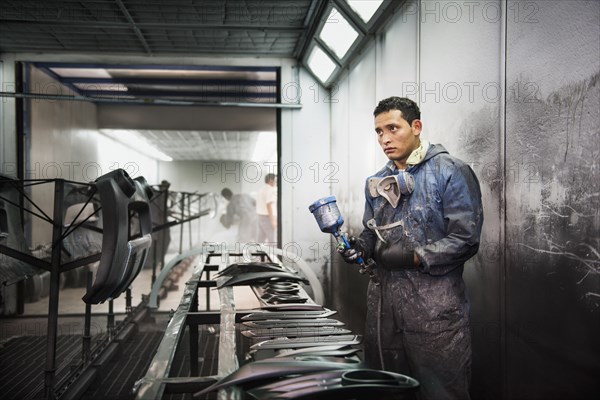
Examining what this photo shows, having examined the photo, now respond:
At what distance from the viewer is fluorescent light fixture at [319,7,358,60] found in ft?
12.1

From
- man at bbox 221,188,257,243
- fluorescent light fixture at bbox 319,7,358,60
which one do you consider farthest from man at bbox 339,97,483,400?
man at bbox 221,188,257,243

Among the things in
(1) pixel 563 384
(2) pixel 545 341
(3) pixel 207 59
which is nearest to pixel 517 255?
(2) pixel 545 341

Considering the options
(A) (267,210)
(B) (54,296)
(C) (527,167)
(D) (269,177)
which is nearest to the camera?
(C) (527,167)

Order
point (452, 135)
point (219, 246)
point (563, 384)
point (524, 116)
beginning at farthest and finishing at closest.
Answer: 1. point (219, 246)
2. point (452, 135)
3. point (524, 116)
4. point (563, 384)

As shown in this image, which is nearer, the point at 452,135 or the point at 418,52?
the point at 452,135

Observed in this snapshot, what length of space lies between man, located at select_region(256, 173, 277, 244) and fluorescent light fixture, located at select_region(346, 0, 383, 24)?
2695 mm

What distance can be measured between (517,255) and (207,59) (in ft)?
14.6

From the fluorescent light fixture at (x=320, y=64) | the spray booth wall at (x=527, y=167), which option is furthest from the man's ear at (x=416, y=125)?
the fluorescent light fixture at (x=320, y=64)

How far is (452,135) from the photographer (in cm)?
240

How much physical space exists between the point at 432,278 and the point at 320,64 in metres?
3.51

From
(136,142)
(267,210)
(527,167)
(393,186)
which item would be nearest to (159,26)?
(267,210)

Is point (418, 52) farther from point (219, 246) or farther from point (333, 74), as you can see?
point (219, 246)

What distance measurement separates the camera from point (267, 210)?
238 inches

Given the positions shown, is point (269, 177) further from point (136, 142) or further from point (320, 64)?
point (136, 142)
